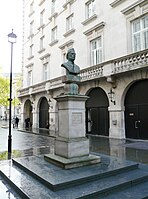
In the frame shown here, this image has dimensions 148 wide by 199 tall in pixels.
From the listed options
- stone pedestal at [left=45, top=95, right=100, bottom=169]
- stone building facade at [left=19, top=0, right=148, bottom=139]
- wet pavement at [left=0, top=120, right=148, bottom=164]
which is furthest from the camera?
stone building facade at [left=19, top=0, right=148, bottom=139]

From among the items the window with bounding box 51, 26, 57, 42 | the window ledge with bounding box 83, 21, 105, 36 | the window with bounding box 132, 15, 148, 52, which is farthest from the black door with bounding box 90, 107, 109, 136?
the window with bounding box 51, 26, 57, 42

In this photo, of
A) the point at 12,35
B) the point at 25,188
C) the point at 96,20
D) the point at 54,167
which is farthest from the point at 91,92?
Answer: the point at 25,188

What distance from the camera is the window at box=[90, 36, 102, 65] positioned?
16566 millimetres

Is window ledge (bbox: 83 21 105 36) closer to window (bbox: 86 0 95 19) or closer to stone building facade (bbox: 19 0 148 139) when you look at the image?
stone building facade (bbox: 19 0 148 139)

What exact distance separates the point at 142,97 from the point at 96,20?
7.82m

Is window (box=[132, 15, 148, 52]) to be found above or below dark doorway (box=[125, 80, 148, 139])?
above

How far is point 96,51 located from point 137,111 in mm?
6467

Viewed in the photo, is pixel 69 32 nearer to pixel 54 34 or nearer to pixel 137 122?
pixel 54 34

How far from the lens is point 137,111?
13.7 metres

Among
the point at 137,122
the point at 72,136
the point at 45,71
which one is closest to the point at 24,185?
the point at 72,136

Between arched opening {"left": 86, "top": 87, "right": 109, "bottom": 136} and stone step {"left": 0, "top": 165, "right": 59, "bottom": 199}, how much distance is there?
10612 millimetres

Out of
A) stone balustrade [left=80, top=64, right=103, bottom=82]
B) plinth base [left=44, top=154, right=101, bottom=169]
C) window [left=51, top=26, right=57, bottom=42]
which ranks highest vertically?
window [left=51, top=26, right=57, bottom=42]

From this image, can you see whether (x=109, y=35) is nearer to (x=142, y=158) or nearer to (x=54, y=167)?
(x=142, y=158)

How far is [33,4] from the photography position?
29203 millimetres
